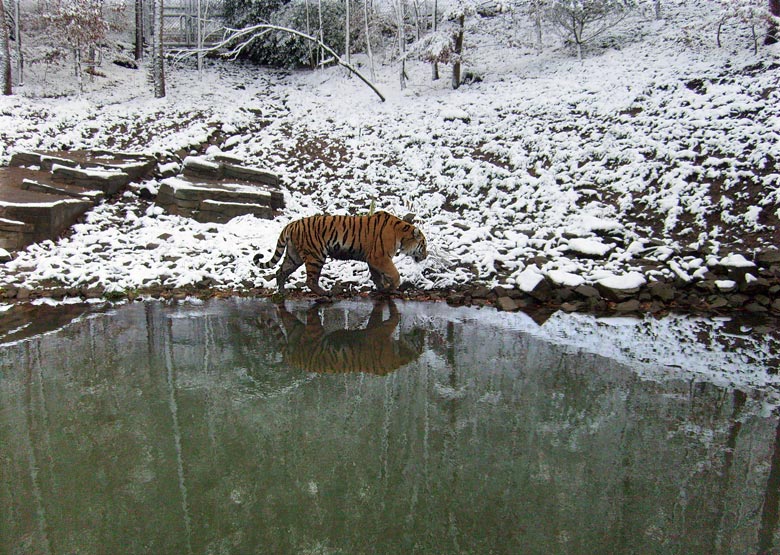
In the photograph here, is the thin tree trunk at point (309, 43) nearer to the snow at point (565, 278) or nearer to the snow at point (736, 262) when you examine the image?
the snow at point (565, 278)

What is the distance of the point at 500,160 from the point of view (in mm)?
12609

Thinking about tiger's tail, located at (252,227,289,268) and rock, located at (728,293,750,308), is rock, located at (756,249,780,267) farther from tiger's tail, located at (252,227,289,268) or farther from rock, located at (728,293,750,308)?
tiger's tail, located at (252,227,289,268)

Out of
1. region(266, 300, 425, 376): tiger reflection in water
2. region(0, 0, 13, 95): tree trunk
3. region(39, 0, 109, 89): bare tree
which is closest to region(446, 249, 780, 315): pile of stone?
region(266, 300, 425, 376): tiger reflection in water

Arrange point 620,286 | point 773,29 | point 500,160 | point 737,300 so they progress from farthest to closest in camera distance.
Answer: point 773,29 < point 500,160 < point 620,286 < point 737,300

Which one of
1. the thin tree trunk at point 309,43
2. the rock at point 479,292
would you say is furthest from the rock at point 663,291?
the thin tree trunk at point 309,43

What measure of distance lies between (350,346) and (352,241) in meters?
2.21

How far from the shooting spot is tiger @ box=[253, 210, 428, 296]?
789 cm

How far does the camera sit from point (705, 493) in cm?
338

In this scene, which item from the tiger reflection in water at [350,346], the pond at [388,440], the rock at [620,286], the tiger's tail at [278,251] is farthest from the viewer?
the tiger's tail at [278,251]

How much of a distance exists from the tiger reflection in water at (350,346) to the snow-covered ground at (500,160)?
1.88 m

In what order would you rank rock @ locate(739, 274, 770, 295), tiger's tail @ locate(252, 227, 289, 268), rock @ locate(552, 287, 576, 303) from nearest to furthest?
rock @ locate(739, 274, 770, 295) → rock @ locate(552, 287, 576, 303) → tiger's tail @ locate(252, 227, 289, 268)

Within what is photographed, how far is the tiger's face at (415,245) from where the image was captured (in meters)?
8.02

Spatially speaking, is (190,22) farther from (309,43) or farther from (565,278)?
(565,278)

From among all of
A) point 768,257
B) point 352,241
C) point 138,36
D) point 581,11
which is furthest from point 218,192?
point 138,36
